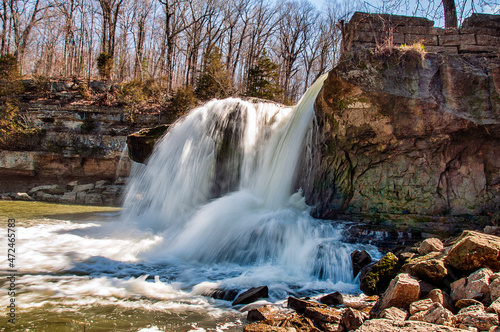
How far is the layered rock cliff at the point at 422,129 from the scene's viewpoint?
6.55m

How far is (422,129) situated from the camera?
21.9 ft

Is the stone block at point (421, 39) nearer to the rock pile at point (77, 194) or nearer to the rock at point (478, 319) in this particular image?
the rock at point (478, 319)

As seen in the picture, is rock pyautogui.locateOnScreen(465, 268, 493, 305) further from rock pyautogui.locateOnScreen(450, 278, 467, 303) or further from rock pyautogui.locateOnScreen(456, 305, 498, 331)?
rock pyautogui.locateOnScreen(456, 305, 498, 331)

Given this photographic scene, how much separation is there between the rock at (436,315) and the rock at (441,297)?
0.60ft

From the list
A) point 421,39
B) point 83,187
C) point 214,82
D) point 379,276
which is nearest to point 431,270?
point 379,276

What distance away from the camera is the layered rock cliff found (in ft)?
21.5

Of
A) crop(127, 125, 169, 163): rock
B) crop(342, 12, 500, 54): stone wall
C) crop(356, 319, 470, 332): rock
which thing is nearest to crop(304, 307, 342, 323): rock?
crop(356, 319, 470, 332): rock

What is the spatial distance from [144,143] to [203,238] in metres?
5.71

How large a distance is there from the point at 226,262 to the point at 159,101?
55.7ft

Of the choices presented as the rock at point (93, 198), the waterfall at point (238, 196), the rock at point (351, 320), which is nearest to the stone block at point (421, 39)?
the waterfall at point (238, 196)

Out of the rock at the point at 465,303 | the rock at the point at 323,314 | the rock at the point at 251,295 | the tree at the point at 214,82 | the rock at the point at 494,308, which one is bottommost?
the rock at the point at 251,295

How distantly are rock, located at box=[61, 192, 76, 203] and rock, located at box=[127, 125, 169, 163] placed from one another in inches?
232

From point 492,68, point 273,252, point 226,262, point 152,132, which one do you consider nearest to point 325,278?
point 273,252

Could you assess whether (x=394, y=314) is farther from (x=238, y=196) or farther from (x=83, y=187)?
(x=83, y=187)
